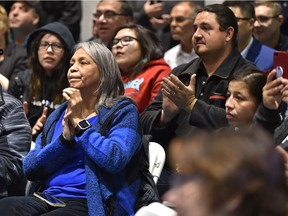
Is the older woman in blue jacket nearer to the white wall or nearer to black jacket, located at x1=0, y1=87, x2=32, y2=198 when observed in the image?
black jacket, located at x1=0, y1=87, x2=32, y2=198

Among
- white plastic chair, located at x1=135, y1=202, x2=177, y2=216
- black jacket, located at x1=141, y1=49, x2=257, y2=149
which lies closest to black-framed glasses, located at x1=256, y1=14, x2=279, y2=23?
black jacket, located at x1=141, y1=49, x2=257, y2=149

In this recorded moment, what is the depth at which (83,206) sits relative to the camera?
159 inches

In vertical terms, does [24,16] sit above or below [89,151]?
below

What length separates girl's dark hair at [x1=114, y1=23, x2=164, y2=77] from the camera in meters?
5.50

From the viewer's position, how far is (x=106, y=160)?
154 inches

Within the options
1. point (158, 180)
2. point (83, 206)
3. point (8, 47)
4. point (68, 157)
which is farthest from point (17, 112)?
point (8, 47)

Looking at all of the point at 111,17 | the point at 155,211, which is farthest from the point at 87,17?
the point at 155,211

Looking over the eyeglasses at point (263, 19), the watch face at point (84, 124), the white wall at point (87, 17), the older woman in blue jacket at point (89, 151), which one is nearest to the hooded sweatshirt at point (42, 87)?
the older woman in blue jacket at point (89, 151)

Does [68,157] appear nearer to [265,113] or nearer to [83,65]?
[83,65]

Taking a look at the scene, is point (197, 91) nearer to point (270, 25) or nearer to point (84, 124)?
point (84, 124)

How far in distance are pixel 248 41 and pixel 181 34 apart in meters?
0.81

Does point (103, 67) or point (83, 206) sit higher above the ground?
point (103, 67)

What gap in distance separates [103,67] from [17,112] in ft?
1.84

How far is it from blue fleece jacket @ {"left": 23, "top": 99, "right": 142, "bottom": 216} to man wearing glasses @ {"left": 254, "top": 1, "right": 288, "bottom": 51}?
2.70 meters
